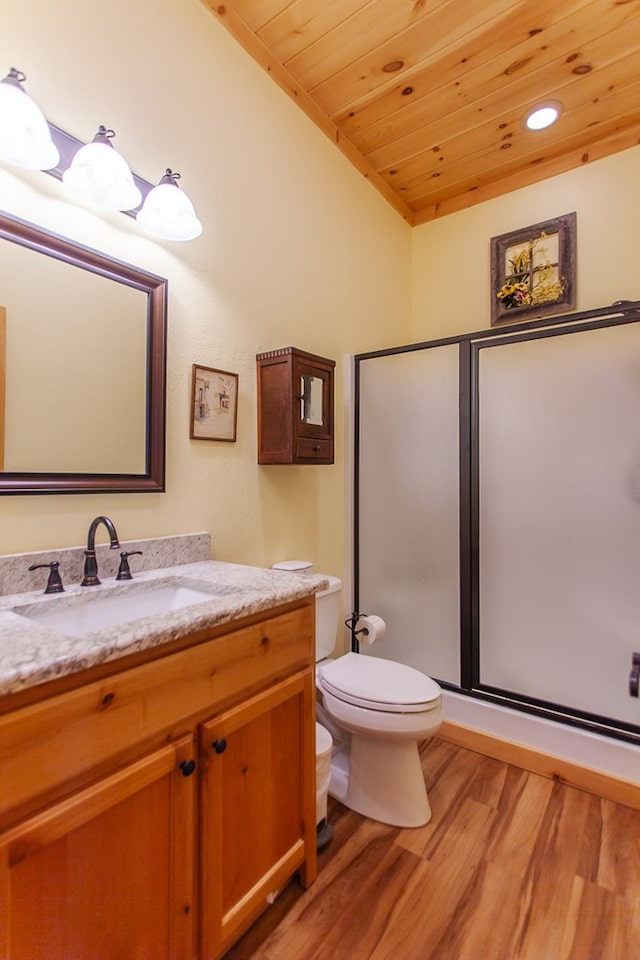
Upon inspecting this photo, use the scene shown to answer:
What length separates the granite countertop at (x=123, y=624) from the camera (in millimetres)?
701

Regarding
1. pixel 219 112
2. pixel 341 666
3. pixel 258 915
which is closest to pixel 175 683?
pixel 258 915

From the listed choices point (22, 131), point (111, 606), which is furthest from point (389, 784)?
point (22, 131)

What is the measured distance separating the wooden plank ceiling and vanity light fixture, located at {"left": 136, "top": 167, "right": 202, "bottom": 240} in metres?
0.87

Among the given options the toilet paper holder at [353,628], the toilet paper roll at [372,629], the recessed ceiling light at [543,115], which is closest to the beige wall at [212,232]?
the toilet paper holder at [353,628]

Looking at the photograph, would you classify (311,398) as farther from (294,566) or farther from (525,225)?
(525,225)

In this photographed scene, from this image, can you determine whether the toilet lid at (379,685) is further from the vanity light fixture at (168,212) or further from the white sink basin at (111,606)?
the vanity light fixture at (168,212)

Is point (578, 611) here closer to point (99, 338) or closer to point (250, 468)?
point (250, 468)

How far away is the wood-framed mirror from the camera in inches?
46.8

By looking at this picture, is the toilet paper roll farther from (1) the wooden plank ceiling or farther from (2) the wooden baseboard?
(1) the wooden plank ceiling

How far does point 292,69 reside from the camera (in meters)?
1.98

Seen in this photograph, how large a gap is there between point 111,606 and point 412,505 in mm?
1469

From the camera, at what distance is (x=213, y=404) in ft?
5.49

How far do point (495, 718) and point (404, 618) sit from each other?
0.56 meters

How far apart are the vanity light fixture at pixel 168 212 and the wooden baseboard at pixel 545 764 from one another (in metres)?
2.24
